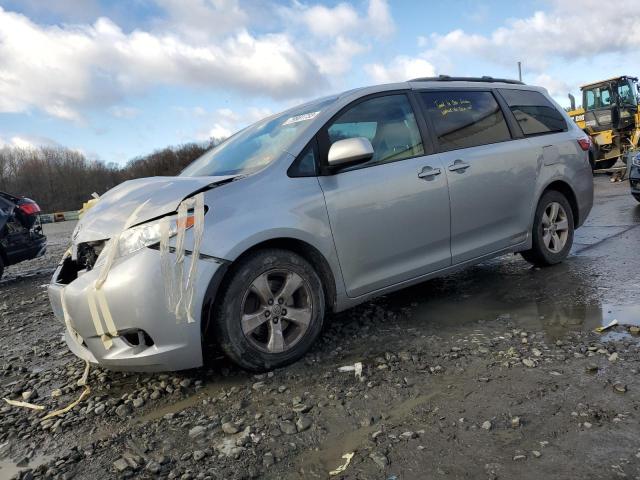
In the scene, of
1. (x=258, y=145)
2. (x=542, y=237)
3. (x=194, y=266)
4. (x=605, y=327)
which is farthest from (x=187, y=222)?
(x=542, y=237)

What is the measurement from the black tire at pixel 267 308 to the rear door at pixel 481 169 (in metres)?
1.43

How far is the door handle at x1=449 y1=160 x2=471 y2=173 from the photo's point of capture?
3.93m

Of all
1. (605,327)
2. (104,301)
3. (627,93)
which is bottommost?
(605,327)

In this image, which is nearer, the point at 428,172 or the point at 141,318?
the point at 141,318

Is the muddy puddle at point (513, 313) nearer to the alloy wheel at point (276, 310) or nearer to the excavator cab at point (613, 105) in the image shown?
the alloy wheel at point (276, 310)

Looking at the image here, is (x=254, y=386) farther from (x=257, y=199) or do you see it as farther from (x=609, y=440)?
(x=609, y=440)

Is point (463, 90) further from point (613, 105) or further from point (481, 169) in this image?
point (613, 105)

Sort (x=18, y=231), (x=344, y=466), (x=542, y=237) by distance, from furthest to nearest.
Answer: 1. (x=18, y=231)
2. (x=542, y=237)
3. (x=344, y=466)

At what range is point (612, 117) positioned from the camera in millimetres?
16578

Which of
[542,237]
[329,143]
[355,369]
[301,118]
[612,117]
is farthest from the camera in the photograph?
[612,117]

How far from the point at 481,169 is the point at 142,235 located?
2.74 meters

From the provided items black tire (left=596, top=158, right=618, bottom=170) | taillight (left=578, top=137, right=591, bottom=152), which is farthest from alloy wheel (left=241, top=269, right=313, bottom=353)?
black tire (left=596, top=158, right=618, bottom=170)

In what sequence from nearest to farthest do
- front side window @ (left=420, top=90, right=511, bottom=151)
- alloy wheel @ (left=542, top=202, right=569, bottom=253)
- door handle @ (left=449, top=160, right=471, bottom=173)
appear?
1. door handle @ (left=449, top=160, right=471, bottom=173)
2. front side window @ (left=420, top=90, right=511, bottom=151)
3. alloy wheel @ (left=542, top=202, right=569, bottom=253)

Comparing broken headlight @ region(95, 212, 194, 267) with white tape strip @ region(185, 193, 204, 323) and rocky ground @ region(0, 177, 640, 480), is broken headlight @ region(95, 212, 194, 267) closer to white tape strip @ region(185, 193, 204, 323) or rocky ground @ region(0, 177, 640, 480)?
white tape strip @ region(185, 193, 204, 323)
